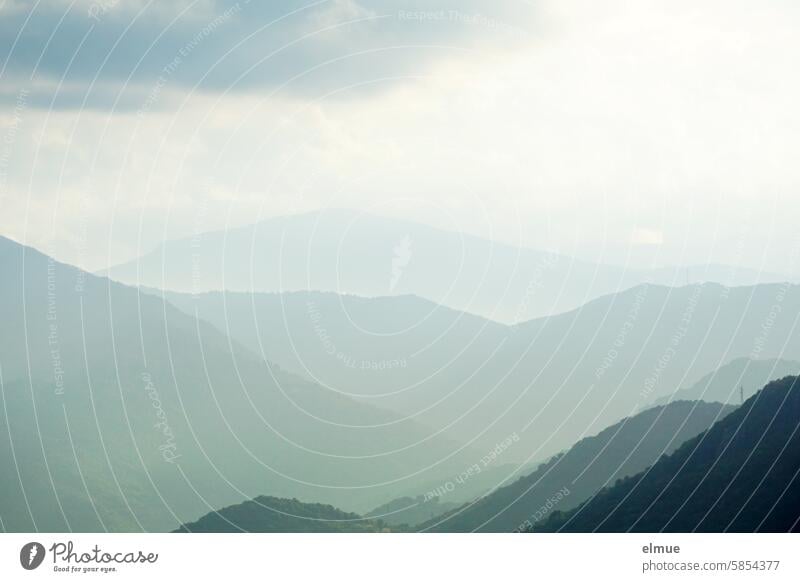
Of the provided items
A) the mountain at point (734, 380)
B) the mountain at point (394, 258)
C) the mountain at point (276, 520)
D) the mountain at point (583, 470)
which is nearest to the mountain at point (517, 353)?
the mountain at point (734, 380)

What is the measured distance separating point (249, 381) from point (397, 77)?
73.2 meters

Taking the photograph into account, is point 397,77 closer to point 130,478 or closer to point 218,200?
point 218,200

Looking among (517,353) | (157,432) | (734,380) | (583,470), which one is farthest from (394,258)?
(157,432)

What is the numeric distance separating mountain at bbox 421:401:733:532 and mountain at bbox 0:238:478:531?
13.7 metres

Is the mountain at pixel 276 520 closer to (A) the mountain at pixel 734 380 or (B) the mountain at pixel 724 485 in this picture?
(B) the mountain at pixel 724 485

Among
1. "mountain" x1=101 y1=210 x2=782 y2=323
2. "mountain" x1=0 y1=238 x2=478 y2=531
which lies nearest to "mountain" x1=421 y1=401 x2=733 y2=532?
"mountain" x1=101 y1=210 x2=782 y2=323

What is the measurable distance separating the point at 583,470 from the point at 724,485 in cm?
1365

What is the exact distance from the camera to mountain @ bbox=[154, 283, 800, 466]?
67750 mm

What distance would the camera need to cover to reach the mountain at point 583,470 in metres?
41.5

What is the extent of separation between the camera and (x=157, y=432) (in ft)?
333

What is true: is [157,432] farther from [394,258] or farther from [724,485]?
[724,485]

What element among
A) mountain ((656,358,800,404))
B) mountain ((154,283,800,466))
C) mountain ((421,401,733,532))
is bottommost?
mountain ((421,401,733,532))

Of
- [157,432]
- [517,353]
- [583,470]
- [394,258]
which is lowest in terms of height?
[583,470]

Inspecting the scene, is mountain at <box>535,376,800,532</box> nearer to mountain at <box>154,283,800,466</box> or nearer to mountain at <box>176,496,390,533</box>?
mountain at <box>176,496,390,533</box>
